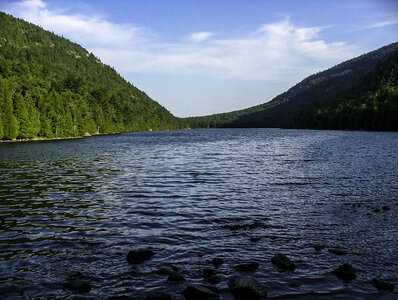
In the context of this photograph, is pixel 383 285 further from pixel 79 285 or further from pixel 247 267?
pixel 79 285

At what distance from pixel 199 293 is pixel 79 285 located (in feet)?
14.3

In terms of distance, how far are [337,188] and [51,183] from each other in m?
28.2

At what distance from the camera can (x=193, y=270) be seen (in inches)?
488

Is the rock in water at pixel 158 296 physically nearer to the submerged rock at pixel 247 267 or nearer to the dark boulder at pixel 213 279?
the dark boulder at pixel 213 279

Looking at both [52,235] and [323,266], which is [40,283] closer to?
[52,235]

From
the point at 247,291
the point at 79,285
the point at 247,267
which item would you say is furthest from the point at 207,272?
the point at 79,285

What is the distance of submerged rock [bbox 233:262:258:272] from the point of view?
12.5m

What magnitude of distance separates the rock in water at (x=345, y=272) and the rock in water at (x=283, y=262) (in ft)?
5.24

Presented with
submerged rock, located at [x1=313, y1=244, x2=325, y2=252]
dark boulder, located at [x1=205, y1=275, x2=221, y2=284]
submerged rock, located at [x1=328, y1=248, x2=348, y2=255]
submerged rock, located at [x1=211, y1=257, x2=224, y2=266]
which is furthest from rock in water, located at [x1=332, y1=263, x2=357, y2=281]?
dark boulder, located at [x1=205, y1=275, x2=221, y2=284]

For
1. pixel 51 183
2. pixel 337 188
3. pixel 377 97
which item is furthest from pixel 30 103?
pixel 377 97

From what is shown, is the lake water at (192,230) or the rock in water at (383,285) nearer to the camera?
the rock in water at (383,285)

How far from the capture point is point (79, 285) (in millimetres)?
10922

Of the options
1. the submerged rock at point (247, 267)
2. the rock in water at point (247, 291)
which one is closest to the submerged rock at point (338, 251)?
the submerged rock at point (247, 267)

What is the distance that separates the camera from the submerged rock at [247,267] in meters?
12.5
